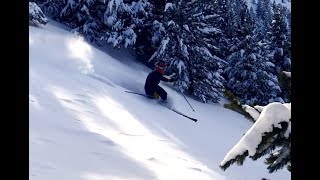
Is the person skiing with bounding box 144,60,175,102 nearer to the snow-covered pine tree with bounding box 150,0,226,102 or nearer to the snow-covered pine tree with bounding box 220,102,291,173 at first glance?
the snow-covered pine tree with bounding box 150,0,226,102

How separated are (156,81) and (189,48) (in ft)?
19.3

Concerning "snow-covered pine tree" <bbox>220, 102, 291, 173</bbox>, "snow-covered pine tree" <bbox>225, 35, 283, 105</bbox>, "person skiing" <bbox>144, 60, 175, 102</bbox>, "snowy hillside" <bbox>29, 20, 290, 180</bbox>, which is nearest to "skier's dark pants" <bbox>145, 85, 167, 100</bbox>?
"person skiing" <bbox>144, 60, 175, 102</bbox>

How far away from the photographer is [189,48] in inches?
760

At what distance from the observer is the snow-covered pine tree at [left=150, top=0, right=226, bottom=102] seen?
748 inches

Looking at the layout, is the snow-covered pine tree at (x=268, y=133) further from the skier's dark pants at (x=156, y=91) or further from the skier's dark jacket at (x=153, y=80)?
the skier's dark pants at (x=156, y=91)

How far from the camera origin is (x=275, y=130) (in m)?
1.88

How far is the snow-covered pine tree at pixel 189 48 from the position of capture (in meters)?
19.0

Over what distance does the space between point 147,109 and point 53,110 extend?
4.46 meters

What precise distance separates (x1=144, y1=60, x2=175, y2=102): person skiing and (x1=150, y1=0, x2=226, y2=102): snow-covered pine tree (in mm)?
4531

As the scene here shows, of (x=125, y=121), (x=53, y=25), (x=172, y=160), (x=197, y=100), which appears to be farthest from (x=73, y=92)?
(x=53, y=25)

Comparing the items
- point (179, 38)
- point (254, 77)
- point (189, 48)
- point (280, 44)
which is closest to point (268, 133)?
point (179, 38)

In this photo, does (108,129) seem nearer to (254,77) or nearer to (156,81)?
(156,81)

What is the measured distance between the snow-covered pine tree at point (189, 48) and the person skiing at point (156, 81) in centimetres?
453
